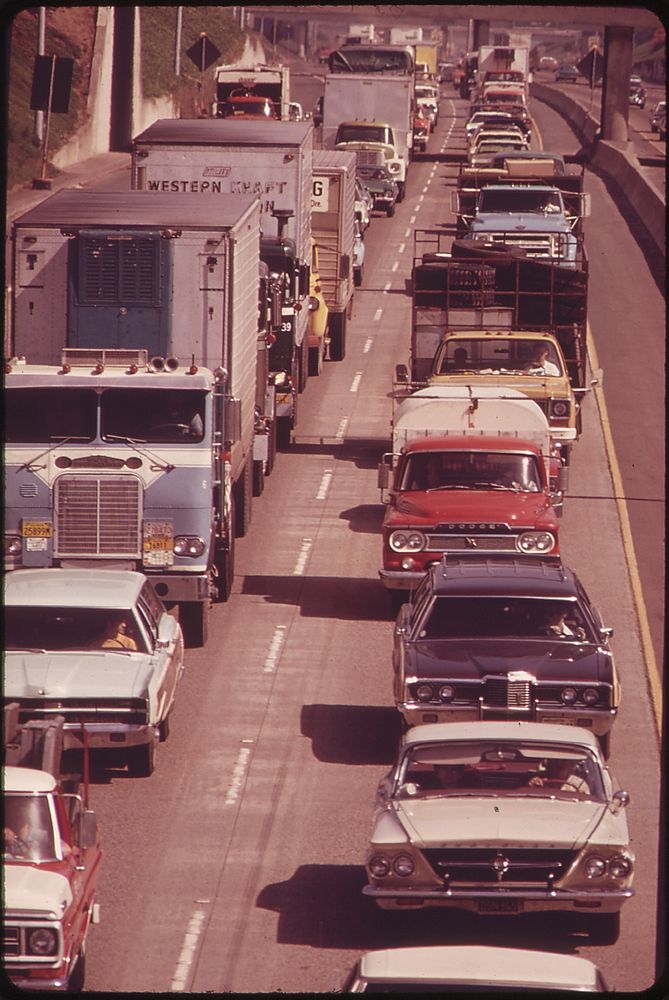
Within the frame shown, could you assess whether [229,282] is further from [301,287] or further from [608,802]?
[608,802]

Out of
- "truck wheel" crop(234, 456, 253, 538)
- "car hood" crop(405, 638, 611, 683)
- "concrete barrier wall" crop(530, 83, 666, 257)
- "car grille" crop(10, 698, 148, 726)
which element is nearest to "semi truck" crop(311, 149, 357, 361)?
"concrete barrier wall" crop(530, 83, 666, 257)

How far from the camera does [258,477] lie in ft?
93.8

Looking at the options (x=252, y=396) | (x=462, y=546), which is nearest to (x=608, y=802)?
(x=462, y=546)

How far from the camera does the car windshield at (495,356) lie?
3005cm

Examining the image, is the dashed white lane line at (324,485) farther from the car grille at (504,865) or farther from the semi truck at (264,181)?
the car grille at (504,865)

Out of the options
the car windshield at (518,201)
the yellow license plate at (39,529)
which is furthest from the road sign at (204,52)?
the yellow license plate at (39,529)

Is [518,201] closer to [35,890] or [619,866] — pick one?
[619,866]

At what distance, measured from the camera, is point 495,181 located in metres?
50.6

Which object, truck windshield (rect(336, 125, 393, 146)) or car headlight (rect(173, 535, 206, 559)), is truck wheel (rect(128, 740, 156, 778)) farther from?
truck windshield (rect(336, 125, 393, 146))

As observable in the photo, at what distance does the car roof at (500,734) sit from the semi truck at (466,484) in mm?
6195

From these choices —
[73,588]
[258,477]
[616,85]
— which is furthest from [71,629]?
[616,85]

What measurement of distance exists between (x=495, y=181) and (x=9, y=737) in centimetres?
3897

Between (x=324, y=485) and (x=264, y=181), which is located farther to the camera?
(x=264, y=181)

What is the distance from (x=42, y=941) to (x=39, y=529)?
31.0ft
